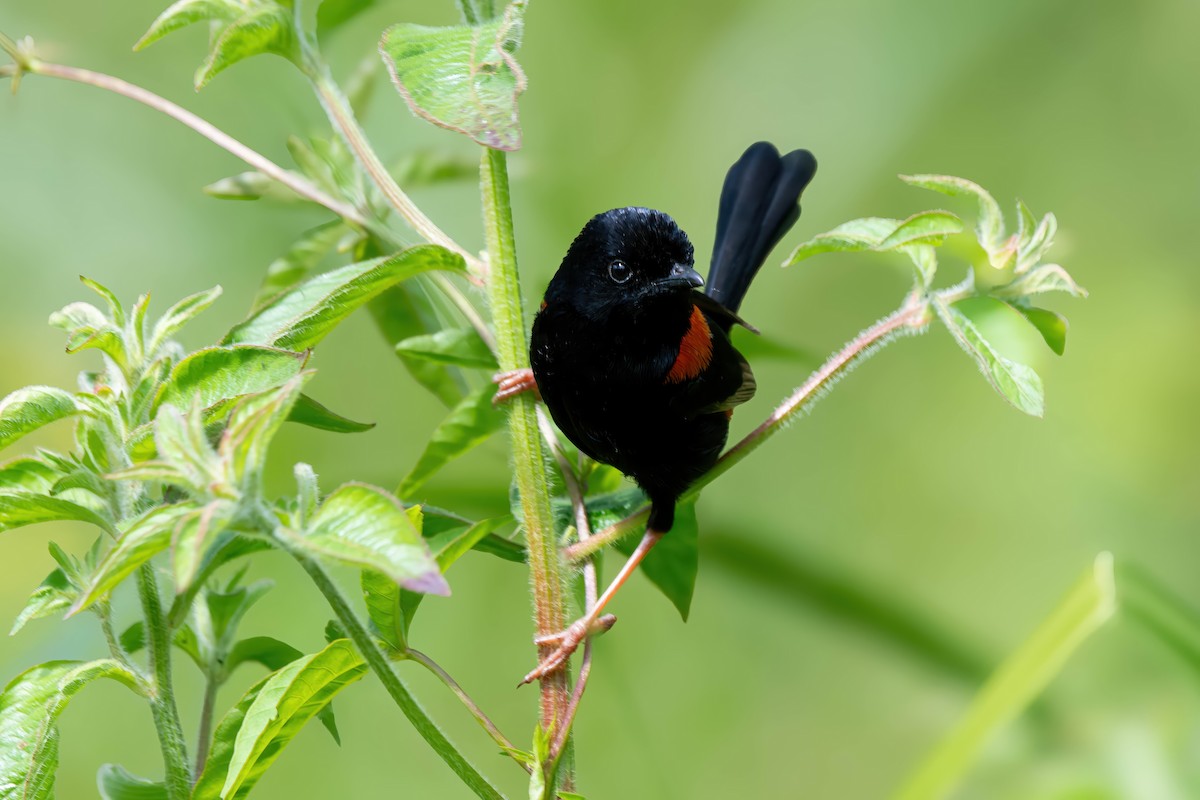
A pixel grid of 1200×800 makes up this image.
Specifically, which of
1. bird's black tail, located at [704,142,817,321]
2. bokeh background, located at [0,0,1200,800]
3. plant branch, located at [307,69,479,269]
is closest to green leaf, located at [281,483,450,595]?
plant branch, located at [307,69,479,269]

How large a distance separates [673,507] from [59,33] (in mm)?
1964

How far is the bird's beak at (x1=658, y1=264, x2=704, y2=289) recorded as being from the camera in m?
1.16

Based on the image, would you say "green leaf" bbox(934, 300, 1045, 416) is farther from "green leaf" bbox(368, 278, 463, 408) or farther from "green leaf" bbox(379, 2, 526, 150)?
"green leaf" bbox(368, 278, 463, 408)

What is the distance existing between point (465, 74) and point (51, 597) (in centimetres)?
46

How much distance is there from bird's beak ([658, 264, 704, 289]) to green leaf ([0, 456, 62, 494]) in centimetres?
69

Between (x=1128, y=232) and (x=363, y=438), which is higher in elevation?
(x=1128, y=232)

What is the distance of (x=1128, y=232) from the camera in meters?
2.49

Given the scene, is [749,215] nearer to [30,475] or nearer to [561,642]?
[561,642]

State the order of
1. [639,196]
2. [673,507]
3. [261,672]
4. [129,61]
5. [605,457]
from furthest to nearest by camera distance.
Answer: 1. [639,196]
2. [129,61]
3. [261,672]
4. [605,457]
5. [673,507]

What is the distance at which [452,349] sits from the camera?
895mm

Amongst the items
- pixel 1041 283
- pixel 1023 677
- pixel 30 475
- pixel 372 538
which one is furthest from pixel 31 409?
pixel 1023 677

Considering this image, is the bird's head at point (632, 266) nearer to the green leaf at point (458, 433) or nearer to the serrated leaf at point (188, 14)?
the green leaf at point (458, 433)

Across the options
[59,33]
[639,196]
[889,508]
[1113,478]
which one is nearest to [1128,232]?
[1113,478]

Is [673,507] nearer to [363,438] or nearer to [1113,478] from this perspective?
[363,438]
